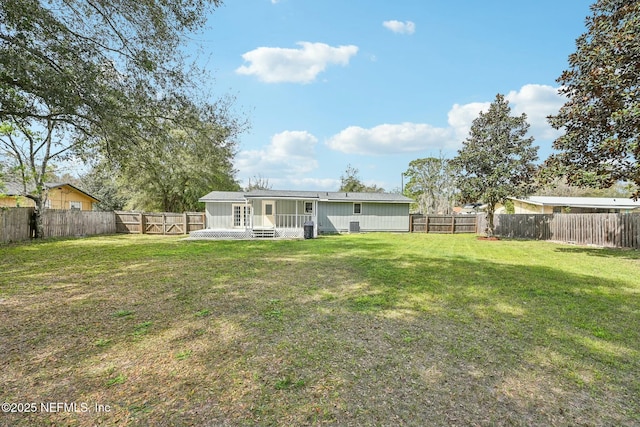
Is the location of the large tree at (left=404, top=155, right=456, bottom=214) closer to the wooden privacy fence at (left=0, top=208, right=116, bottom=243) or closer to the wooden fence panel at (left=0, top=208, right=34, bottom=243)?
the wooden privacy fence at (left=0, top=208, right=116, bottom=243)

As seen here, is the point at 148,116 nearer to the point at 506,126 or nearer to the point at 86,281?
the point at 86,281

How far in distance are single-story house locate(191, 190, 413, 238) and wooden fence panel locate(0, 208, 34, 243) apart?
707 centimetres

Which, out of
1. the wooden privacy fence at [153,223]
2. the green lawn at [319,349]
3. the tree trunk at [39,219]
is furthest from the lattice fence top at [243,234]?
the green lawn at [319,349]

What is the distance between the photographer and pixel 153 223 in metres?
19.7

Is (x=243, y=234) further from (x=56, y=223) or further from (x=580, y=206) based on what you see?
(x=580, y=206)

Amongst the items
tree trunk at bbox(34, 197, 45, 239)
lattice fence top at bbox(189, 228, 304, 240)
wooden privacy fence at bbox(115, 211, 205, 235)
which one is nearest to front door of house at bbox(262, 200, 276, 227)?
lattice fence top at bbox(189, 228, 304, 240)

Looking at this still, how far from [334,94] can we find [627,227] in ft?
46.9

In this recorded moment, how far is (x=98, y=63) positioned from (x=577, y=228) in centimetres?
1955

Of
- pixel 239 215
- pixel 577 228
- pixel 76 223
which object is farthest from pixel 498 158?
pixel 76 223

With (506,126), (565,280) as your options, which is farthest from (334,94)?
(565,280)

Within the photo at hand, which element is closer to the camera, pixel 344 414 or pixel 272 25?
pixel 344 414

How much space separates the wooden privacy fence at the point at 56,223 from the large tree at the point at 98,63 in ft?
26.5

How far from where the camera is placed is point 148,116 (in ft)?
22.8

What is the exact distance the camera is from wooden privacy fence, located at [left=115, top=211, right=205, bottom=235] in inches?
774
